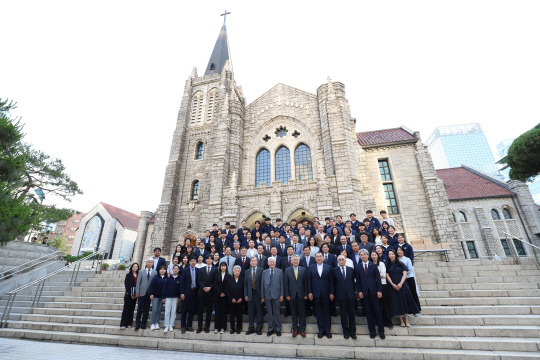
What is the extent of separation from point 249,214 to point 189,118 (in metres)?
12.3

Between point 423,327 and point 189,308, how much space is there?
5685 mm

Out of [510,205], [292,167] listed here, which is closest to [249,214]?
[292,167]

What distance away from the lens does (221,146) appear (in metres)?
17.9

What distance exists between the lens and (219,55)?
2830 centimetres

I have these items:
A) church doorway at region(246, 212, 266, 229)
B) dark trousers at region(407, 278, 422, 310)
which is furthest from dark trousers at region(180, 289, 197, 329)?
church doorway at region(246, 212, 266, 229)

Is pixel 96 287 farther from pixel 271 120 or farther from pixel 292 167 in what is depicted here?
pixel 271 120

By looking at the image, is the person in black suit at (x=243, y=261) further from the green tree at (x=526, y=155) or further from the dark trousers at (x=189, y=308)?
the green tree at (x=526, y=155)

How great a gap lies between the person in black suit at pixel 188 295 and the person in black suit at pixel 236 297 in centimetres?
102

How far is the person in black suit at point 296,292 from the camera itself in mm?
5523

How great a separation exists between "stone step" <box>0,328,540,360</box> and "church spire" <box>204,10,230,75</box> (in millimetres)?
25461

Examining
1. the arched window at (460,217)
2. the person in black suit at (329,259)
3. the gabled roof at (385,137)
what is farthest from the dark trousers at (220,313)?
the arched window at (460,217)

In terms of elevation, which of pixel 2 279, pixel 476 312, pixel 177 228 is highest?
pixel 177 228

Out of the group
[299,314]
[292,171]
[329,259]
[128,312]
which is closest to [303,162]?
[292,171]

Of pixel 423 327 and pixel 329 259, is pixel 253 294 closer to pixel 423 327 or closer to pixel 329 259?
pixel 329 259
